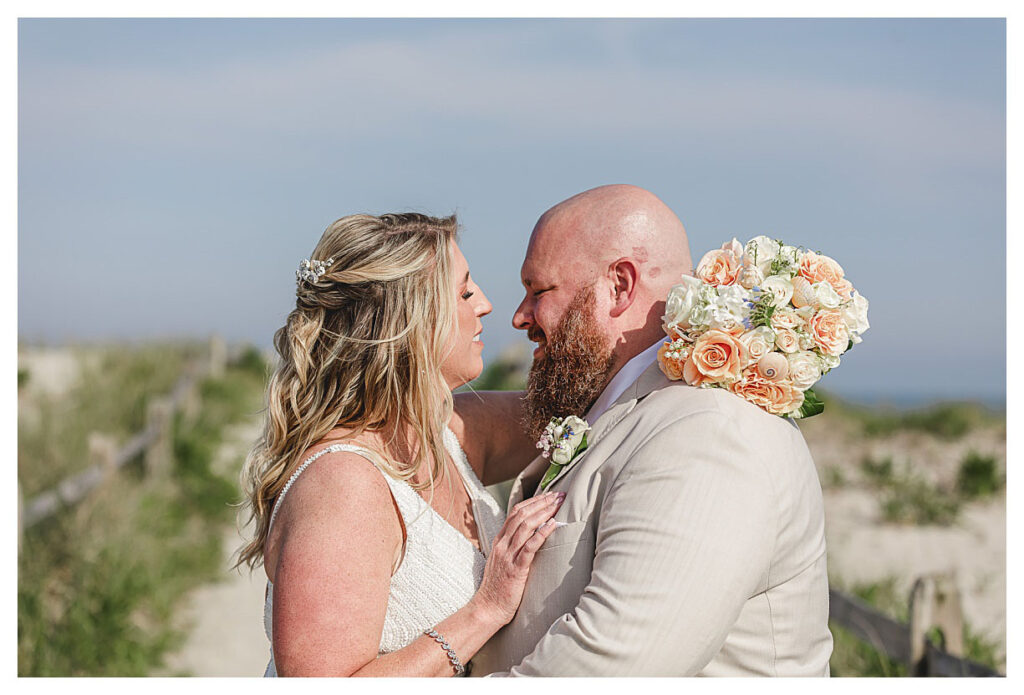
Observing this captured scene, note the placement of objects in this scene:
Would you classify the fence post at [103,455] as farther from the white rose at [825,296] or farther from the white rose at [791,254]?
the white rose at [825,296]

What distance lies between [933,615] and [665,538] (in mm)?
4187

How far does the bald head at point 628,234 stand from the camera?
373cm

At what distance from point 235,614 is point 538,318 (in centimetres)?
669

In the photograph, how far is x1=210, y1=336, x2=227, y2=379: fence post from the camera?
2058 cm

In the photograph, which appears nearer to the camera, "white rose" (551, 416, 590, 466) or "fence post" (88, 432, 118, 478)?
"white rose" (551, 416, 590, 466)

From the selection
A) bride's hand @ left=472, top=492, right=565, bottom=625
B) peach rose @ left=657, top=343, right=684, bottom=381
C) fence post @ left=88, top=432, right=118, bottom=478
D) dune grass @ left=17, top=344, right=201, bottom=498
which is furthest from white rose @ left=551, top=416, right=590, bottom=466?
dune grass @ left=17, top=344, right=201, bottom=498

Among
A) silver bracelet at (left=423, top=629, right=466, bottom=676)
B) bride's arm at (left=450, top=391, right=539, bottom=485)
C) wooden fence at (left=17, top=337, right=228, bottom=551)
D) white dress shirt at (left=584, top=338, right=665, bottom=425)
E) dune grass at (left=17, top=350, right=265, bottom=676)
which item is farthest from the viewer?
wooden fence at (left=17, top=337, right=228, bottom=551)

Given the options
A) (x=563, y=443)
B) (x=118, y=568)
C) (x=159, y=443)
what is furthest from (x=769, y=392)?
(x=159, y=443)

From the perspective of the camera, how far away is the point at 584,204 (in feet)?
12.7

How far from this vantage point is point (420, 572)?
3.41 m

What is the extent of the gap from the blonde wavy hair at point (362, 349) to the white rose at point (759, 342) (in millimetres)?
1228

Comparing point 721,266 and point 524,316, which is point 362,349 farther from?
point 721,266

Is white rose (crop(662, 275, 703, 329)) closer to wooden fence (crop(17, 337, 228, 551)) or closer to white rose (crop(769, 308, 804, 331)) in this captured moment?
white rose (crop(769, 308, 804, 331))

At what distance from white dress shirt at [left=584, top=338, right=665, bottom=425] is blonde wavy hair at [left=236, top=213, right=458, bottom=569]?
645 millimetres
